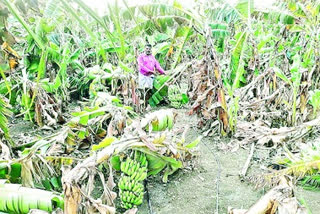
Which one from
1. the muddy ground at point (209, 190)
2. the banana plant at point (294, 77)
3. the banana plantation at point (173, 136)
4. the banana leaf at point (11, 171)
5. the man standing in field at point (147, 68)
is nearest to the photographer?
the banana plantation at point (173, 136)

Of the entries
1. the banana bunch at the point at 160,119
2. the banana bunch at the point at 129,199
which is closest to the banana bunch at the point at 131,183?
the banana bunch at the point at 129,199

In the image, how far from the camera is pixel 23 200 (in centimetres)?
164

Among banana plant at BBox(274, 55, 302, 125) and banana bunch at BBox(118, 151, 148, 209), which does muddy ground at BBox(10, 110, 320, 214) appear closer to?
banana bunch at BBox(118, 151, 148, 209)

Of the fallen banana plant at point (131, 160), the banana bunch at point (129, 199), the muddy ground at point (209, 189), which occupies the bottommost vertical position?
the muddy ground at point (209, 189)

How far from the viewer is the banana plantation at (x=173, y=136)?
185 cm

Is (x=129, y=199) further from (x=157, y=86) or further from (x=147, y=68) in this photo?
(x=157, y=86)

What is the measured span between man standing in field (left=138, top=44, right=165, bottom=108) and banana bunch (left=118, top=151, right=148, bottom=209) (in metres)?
2.61

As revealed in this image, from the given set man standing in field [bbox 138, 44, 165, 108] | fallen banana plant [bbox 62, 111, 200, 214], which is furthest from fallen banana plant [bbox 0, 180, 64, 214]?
man standing in field [bbox 138, 44, 165, 108]

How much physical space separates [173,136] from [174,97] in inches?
97.0

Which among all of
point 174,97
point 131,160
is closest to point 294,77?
point 131,160

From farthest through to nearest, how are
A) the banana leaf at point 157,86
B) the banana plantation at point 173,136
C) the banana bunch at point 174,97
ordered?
the banana bunch at point 174,97, the banana leaf at point 157,86, the banana plantation at point 173,136

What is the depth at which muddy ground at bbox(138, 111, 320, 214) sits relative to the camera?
8.60ft

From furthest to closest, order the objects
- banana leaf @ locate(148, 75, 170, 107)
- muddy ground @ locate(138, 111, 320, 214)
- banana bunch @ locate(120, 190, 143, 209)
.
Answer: banana leaf @ locate(148, 75, 170, 107) → muddy ground @ locate(138, 111, 320, 214) → banana bunch @ locate(120, 190, 143, 209)

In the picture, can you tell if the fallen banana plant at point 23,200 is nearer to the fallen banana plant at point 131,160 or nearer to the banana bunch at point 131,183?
the fallen banana plant at point 131,160
